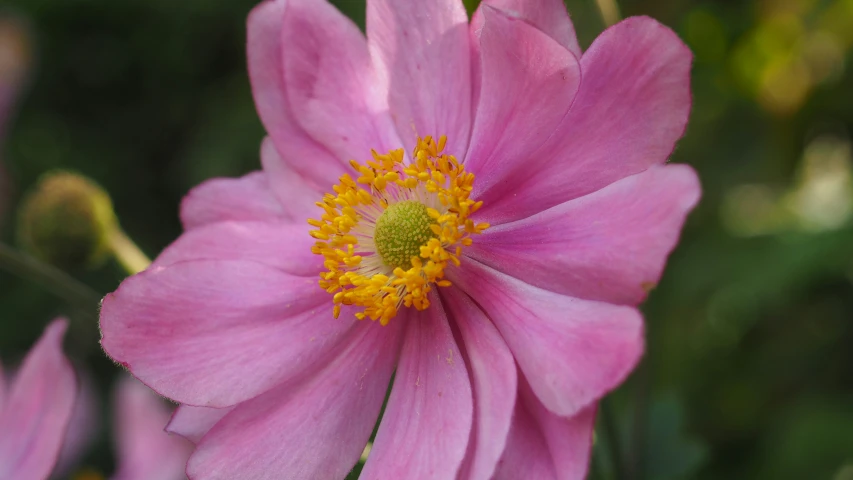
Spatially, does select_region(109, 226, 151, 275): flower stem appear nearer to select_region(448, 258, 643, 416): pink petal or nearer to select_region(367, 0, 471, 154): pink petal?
select_region(367, 0, 471, 154): pink petal

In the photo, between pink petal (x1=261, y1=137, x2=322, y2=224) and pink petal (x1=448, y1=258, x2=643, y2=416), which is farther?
pink petal (x1=261, y1=137, x2=322, y2=224)

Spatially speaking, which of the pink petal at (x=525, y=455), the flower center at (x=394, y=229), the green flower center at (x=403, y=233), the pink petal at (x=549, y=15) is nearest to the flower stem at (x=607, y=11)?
the pink petal at (x=549, y=15)

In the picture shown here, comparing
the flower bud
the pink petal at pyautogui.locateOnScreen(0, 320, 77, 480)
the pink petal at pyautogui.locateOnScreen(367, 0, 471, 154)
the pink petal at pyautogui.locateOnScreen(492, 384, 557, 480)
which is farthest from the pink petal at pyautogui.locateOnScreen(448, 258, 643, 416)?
the flower bud

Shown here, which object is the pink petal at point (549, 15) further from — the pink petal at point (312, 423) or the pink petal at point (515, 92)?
the pink petal at point (312, 423)

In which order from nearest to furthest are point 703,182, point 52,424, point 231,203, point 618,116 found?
point 618,116
point 231,203
point 52,424
point 703,182

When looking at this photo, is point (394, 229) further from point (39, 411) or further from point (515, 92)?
point (39, 411)

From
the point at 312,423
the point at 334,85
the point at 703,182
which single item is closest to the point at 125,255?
the point at 334,85
